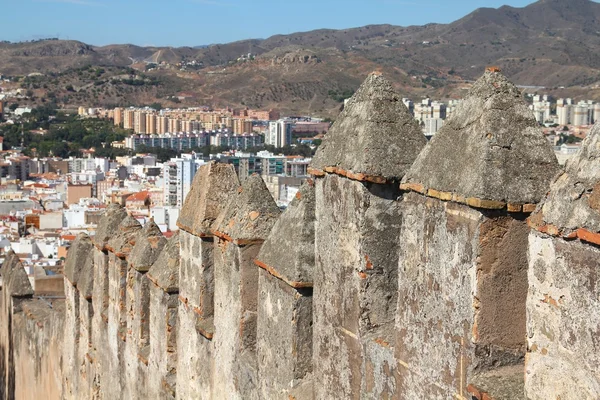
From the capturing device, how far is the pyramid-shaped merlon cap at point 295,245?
3.29 metres

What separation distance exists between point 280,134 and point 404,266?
111722 millimetres

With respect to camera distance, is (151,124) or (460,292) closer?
(460,292)

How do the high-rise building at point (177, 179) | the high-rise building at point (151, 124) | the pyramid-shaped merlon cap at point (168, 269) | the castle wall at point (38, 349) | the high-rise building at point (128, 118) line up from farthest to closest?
the high-rise building at point (128, 118) < the high-rise building at point (151, 124) < the high-rise building at point (177, 179) < the castle wall at point (38, 349) < the pyramid-shaped merlon cap at point (168, 269)

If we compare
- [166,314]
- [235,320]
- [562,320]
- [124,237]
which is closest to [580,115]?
[124,237]

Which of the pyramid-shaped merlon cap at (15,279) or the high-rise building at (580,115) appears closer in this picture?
the pyramid-shaped merlon cap at (15,279)

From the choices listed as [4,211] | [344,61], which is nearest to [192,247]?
[4,211]

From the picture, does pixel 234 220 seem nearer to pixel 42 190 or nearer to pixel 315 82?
pixel 42 190

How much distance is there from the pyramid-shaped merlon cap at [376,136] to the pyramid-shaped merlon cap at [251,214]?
2.67 feet

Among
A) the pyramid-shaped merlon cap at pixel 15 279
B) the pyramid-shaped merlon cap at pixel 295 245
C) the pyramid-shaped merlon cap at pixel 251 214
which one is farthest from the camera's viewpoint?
the pyramid-shaped merlon cap at pixel 15 279

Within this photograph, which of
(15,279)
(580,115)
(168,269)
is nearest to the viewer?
(168,269)

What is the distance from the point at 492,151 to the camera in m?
2.42

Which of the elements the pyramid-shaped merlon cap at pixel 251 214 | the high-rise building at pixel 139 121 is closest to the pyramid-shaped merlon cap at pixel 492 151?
the pyramid-shaped merlon cap at pixel 251 214

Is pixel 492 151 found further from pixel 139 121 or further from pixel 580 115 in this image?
pixel 580 115

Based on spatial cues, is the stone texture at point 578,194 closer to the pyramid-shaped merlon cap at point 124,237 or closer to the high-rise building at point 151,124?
the pyramid-shaped merlon cap at point 124,237
